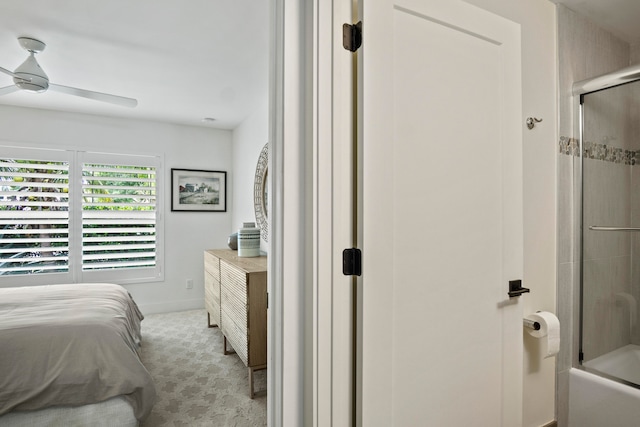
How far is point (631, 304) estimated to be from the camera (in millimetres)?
2062

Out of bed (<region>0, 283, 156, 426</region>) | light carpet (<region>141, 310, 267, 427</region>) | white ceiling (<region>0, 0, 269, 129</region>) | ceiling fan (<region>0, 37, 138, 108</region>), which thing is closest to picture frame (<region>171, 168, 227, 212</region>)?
white ceiling (<region>0, 0, 269, 129</region>)

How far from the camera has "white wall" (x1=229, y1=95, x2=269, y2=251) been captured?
12.9 feet

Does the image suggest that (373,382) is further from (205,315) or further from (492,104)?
(205,315)

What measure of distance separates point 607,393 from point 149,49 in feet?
11.6

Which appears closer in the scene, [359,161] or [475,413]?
[359,161]

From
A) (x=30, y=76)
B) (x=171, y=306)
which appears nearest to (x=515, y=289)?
(x=30, y=76)

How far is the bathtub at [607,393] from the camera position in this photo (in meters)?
1.79

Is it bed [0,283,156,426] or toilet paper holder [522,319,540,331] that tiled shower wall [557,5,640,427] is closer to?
toilet paper holder [522,319,540,331]

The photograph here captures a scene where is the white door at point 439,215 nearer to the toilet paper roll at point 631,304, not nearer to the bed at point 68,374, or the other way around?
the toilet paper roll at point 631,304

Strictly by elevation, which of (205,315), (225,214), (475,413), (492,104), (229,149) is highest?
→ (229,149)

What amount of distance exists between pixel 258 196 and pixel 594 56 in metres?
2.96

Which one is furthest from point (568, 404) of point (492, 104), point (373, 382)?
point (492, 104)

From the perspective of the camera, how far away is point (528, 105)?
1.88m

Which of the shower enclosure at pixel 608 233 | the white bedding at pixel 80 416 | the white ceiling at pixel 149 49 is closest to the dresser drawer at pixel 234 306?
the white bedding at pixel 80 416
